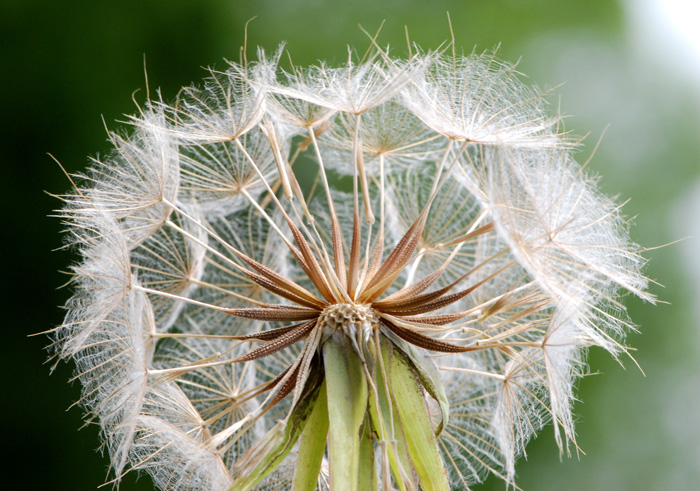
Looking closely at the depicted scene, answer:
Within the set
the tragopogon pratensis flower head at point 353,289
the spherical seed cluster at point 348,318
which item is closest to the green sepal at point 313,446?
the tragopogon pratensis flower head at point 353,289

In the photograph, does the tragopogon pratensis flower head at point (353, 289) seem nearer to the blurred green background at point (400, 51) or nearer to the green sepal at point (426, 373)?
the green sepal at point (426, 373)

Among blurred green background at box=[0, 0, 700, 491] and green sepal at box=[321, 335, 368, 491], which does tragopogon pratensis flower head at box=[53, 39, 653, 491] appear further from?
blurred green background at box=[0, 0, 700, 491]

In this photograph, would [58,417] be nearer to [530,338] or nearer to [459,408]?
[459,408]

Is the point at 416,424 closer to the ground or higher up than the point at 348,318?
closer to the ground

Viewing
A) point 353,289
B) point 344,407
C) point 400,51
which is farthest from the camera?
point 400,51

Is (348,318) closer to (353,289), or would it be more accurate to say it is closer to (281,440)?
(353,289)

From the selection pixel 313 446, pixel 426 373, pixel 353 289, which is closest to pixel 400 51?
pixel 353 289
